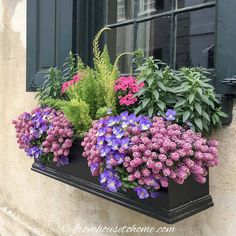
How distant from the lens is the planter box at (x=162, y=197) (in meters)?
1.54

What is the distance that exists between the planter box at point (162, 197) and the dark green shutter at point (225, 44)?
0.47 metres

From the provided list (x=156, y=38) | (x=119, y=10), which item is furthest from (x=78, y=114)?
(x=119, y=10)

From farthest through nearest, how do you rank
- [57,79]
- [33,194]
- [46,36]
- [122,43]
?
[33,194], [46,36], [122,43], [57,79]

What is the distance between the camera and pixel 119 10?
2490 millimetres

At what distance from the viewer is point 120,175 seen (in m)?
1.53

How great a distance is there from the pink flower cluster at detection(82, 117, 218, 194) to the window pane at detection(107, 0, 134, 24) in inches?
44.8

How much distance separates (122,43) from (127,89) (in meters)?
0.74

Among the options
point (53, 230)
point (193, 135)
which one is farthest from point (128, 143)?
point (53, 230)

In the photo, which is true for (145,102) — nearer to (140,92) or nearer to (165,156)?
(140,92)

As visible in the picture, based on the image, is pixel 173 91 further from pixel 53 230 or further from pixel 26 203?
pixel 26 203

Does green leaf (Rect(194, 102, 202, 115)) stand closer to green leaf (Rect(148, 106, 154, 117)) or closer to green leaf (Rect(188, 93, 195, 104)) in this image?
green leaf (Rect(188, 93, 195, 104))

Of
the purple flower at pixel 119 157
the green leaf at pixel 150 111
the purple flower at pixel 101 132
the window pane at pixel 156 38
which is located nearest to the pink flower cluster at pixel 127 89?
the green leaf at pixel 150 111

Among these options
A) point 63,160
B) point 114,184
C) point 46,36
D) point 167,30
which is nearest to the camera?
point 114,184

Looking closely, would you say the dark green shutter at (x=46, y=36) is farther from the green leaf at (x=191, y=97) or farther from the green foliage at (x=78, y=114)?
the green leaf at (x=191, y=97)
